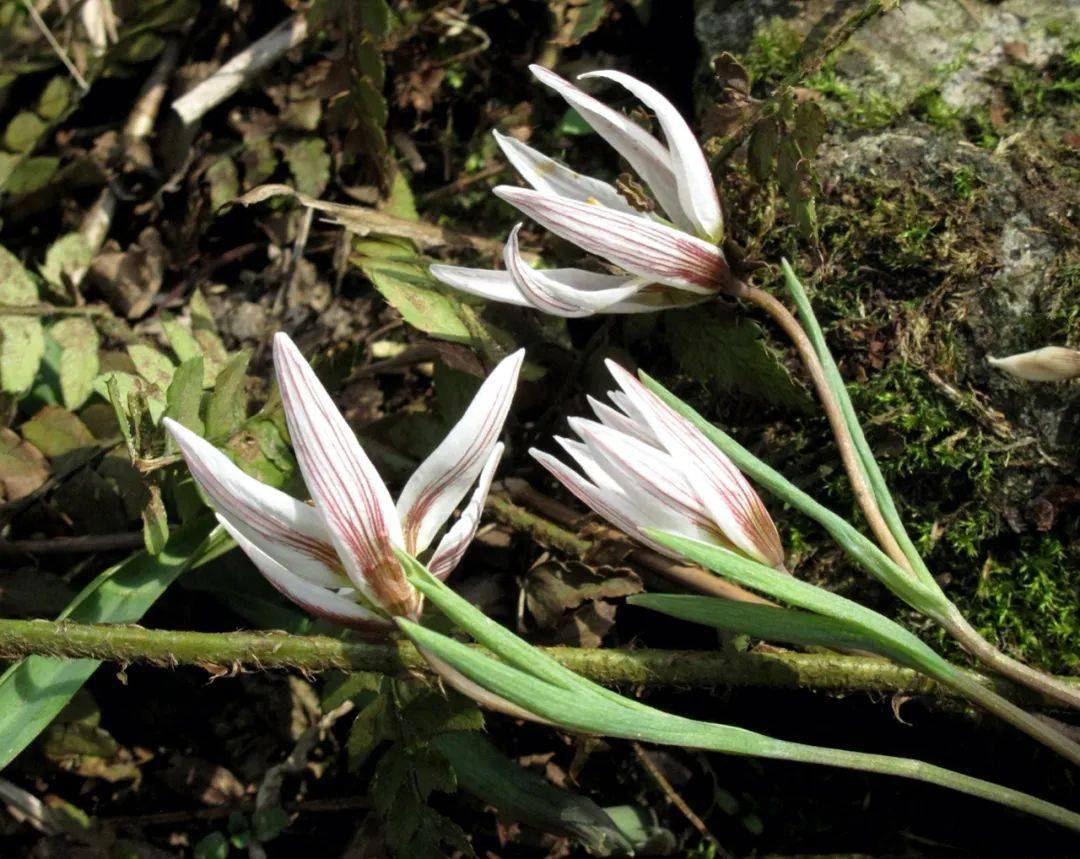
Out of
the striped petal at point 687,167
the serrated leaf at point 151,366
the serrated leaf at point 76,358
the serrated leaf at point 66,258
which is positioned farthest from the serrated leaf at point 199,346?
the striped petal at point 687,167

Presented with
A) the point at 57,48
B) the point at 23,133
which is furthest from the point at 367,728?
the point at 57,48

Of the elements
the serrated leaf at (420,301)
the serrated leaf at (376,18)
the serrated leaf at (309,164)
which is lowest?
the serrated leaf at (420,301)

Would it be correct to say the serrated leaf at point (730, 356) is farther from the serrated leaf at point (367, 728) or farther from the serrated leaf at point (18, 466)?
the serrated leaf at point (18, 466)

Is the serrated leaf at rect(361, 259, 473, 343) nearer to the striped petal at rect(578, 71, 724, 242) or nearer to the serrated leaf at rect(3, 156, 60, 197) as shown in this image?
the striped petal at rect(578, 71, 724, 242)

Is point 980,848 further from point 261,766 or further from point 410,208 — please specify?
point 410,208

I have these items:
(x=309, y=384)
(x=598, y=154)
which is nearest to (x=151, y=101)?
(x=598, y=154)

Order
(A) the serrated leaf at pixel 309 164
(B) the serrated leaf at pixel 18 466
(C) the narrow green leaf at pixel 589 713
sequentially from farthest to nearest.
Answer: (A) the serrated leaf at pixel 309 164, (B) the serrated leaf at pixel 18 466, (C) the narrow green leaf at pixel 589 713
